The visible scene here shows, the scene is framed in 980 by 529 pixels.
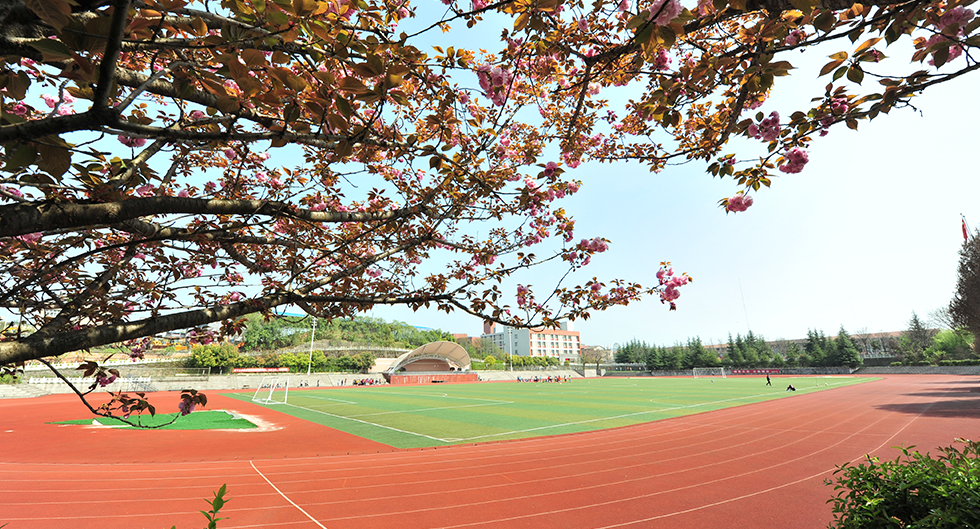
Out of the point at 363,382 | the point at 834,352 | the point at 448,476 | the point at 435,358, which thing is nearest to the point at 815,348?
the point at 834,352

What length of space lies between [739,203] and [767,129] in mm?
879

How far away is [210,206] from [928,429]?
66.7ft

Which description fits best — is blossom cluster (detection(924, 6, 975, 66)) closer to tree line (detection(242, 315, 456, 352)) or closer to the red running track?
the red running track

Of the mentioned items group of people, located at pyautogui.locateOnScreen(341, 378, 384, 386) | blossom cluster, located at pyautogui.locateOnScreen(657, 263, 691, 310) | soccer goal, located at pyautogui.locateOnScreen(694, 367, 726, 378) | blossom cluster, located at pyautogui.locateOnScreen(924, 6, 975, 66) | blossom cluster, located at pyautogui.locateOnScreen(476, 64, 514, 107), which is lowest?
soccer goal, located at pyautogui.locateOnScreen(694, 367, 726, 378)

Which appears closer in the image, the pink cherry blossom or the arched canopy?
the pink cherry blossom

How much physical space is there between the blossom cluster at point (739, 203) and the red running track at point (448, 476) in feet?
16.4

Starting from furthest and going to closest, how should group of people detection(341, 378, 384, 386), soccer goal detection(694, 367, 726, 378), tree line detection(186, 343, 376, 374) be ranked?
soccer goal detection(694, 367, 726, 378)
group of people detection(341, 378, 384, 386)
tree line detection(186, 343, 376, 374)

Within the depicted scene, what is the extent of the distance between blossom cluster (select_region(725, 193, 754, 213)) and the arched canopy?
189 feet

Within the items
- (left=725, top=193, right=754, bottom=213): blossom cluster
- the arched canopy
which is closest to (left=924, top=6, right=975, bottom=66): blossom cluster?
(left=725, top=193, right=754, bottom=213): blossom cluster

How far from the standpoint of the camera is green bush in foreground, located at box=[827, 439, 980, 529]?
2.92 metres

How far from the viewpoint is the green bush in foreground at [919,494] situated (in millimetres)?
2918

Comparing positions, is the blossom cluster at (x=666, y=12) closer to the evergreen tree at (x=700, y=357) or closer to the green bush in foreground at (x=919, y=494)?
the green bush in foreground at (x=919, y=494)

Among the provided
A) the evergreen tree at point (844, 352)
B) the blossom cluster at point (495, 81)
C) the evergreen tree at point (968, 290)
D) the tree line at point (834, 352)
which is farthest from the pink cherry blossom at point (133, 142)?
the evergreen tree at point (844, 352)

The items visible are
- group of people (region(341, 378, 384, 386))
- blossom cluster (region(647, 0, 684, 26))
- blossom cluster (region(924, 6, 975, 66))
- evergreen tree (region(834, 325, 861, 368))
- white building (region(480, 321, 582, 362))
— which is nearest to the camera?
blossom cluster (region(647, 0, 684, 26))
